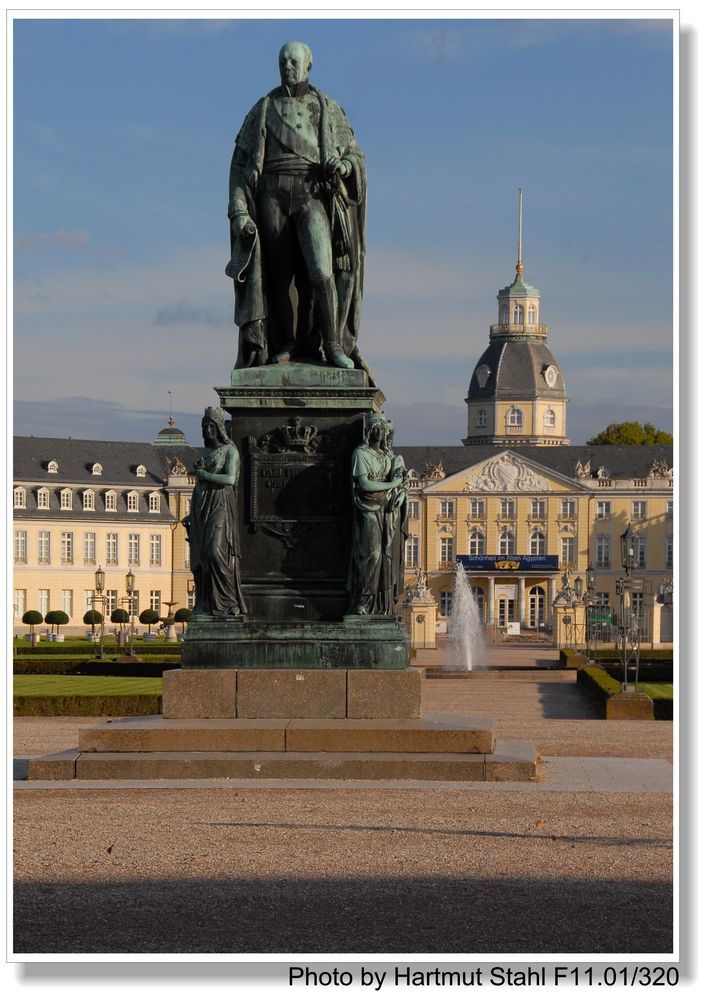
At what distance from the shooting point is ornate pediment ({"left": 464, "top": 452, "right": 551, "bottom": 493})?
12481cm

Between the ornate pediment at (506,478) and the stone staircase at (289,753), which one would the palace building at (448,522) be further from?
the stone staircase at (289,753)

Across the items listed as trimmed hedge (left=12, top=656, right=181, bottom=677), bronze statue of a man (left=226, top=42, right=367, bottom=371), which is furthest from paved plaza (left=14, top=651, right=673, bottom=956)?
trimmed hedge (left=12, top=656, right=181, bottom=677)

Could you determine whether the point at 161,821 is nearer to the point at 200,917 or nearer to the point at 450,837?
the point at 450,837

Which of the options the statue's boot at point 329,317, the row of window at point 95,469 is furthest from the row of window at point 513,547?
the statue's boot at point 329,317

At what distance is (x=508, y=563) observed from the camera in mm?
122500

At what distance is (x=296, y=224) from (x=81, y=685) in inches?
898

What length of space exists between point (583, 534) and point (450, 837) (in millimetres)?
114878

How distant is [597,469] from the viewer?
409 feet

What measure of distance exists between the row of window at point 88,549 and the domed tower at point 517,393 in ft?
113

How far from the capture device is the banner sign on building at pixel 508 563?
123 meters

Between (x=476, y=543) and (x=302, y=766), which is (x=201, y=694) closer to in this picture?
(x=302, y=766)

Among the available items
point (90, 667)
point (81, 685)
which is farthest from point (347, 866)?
point (90, 667)

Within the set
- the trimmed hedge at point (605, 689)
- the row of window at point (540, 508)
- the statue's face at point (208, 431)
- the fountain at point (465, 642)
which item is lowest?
the fountain at point (465, 642)

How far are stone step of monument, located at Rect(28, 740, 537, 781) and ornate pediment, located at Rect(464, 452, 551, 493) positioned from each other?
112 m
